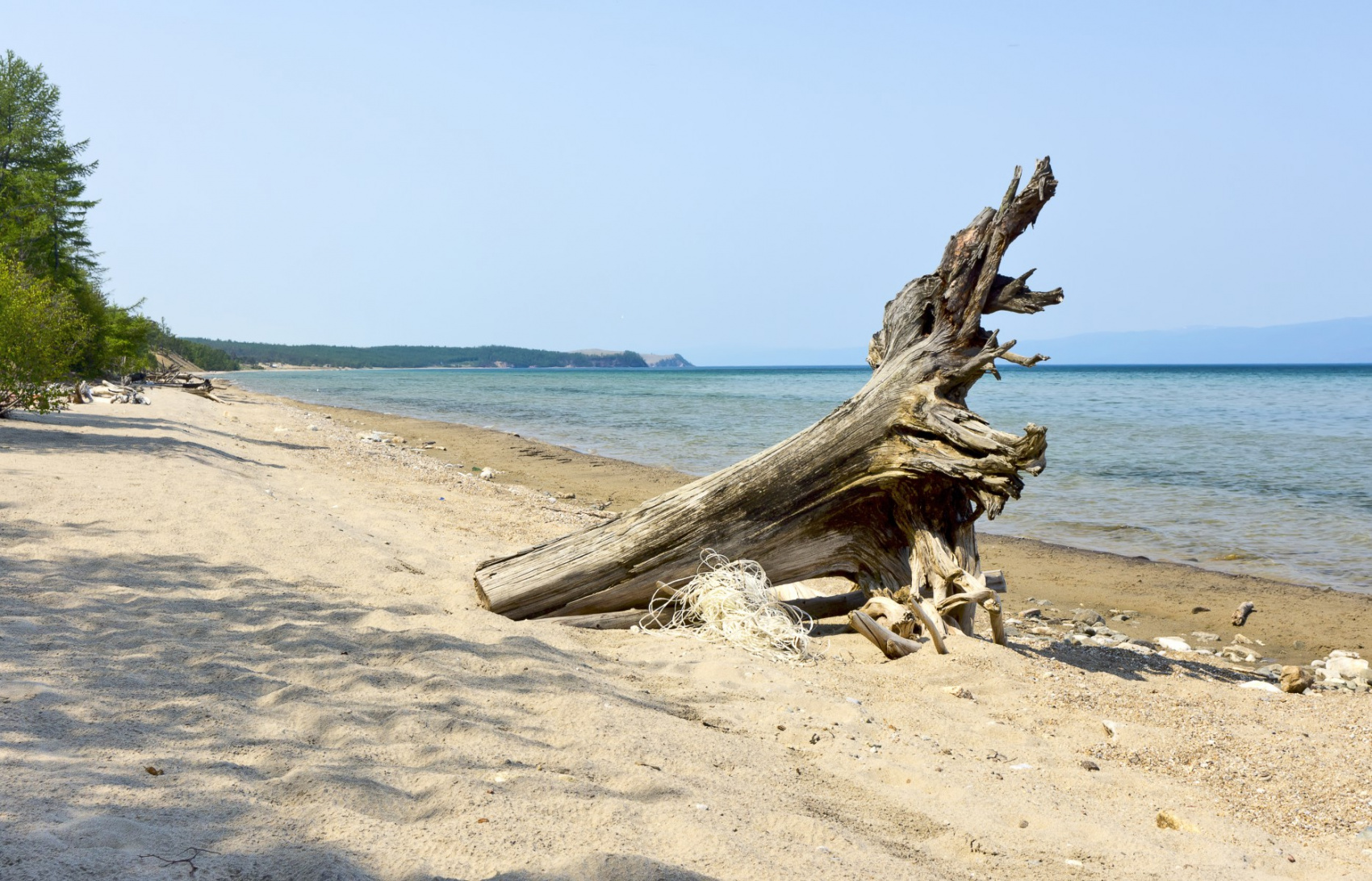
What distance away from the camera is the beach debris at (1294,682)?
586 cm

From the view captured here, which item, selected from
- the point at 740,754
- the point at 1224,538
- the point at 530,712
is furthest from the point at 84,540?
the point at 1224,538

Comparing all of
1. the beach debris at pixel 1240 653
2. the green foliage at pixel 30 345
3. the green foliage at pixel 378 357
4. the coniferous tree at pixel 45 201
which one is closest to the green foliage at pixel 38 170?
the coniferous tree at pixel 45 201

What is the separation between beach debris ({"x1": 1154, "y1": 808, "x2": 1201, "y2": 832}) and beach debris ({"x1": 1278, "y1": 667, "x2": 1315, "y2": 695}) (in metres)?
3.05

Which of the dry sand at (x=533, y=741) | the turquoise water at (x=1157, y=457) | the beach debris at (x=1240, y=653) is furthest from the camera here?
the turquoise water at (x=1157, y=457)

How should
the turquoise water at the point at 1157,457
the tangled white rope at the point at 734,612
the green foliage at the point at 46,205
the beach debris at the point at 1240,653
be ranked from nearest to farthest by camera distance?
1. the tangled white rope at the point at 734,612
2. the beach debris at the point at 1240,653
3. the turquoise water at the point at 1157,457
4. the green foliage at the point at 46,205

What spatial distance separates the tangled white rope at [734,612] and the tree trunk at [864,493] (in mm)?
134

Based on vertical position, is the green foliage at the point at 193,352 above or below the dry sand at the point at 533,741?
above

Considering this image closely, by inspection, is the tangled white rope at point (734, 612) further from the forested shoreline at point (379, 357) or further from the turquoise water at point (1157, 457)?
the forested shoreline at point (379, 357)

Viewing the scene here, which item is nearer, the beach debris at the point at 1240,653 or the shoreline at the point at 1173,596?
the beach debris at the point at 1240,653

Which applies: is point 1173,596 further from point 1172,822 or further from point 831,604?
point 1172,822

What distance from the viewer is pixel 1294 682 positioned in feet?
19.2

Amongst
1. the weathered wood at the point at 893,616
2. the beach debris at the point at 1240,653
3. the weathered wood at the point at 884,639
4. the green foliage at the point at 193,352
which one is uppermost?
the green foliage at the point at 193,352

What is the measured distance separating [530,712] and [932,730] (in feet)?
6.60

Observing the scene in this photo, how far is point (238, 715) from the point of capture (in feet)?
10.5
